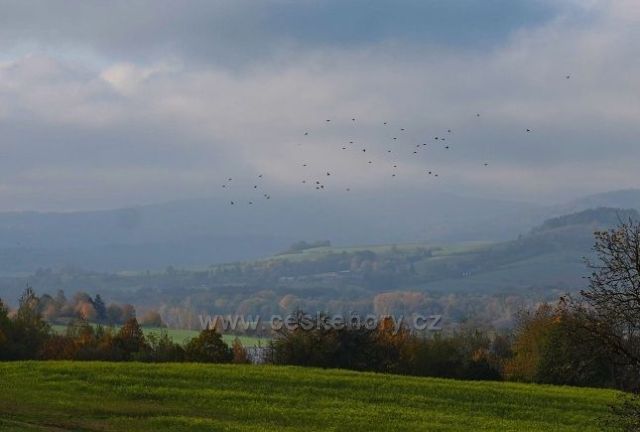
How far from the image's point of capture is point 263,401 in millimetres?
40375

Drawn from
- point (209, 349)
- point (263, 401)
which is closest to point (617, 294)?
point (263, 401)

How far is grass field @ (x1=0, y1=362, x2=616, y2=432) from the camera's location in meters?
35.2

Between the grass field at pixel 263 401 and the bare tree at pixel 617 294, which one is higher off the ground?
the bare tree at pixel 617 294

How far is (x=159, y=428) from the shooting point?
111 ft

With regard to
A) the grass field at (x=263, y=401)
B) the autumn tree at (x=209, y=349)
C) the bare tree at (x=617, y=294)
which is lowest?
the grass field at (x=263, y=401)

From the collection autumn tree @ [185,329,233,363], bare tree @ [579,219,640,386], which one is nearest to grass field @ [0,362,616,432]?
autumn tree @ [185,329,233,363]

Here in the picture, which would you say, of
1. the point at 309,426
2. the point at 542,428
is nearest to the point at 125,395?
the point at 309,426

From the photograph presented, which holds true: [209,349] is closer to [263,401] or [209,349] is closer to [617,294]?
[263,401]

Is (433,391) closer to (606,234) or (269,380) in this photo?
(269,380)

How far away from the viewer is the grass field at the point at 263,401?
3525 cm

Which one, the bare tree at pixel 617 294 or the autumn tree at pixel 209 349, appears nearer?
the bare tree at pixel 617 294

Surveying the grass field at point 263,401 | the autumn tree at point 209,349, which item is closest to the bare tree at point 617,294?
the grass field at point 263,401

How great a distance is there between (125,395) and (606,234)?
77.4ft

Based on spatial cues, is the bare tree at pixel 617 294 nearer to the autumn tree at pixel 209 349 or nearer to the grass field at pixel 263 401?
the grass field at pixel 263 401
